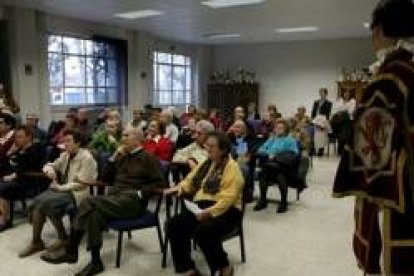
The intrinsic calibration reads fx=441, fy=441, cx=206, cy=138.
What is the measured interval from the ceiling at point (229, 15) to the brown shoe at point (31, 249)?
4.27 meters

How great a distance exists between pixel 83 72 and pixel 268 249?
6647 mm

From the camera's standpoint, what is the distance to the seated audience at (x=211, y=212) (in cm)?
292

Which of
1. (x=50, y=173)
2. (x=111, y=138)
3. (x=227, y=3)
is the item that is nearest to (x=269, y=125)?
(x=227, y=3)

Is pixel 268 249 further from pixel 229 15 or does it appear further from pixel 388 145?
pixel 229 15

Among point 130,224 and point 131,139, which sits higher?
point 131,139

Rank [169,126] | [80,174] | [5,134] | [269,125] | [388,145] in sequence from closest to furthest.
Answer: [388,145], [80,174], [5,134], [169,126], [269,125]

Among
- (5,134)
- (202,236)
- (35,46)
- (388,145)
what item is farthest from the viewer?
(35,46)

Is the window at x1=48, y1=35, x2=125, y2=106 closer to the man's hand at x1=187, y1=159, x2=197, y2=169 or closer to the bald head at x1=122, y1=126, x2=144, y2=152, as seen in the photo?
the man's hand at x1=187, y1=159, x2=197, y2=169

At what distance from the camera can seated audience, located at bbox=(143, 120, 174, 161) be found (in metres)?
4.91

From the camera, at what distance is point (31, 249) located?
3545 mm

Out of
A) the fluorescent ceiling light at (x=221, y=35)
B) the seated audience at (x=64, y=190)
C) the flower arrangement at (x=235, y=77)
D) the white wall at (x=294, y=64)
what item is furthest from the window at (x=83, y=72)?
the seated audience at (x=64, y=190)

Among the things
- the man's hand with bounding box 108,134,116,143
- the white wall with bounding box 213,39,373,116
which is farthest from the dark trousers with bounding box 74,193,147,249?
the white wall with bounding box 213,39,373,116

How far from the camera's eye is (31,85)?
7.73 meters

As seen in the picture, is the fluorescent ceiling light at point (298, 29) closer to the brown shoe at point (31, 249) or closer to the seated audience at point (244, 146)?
the seated audience at point (244, 146)
